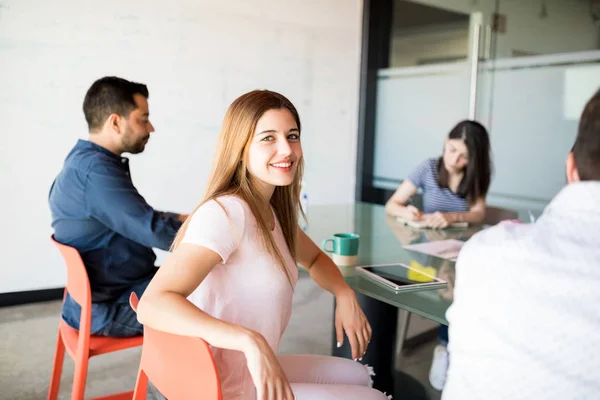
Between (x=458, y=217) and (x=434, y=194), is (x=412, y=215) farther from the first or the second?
(x=434, y=194)

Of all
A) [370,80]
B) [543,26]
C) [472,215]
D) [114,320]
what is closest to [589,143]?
[114,320]

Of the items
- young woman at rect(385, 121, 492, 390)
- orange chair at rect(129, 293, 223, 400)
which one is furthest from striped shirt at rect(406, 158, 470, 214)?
orange chair at rect(129, 293, 223, 400)

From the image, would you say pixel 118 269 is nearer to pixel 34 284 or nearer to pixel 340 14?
pixel 34 284

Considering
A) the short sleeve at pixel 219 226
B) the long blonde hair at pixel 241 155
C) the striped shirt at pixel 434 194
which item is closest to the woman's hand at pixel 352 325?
the long blonde hair at pixel 241 155

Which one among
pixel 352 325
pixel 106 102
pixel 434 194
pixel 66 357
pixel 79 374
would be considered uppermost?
pixel 106 102

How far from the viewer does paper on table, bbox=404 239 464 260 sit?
1.93 meters

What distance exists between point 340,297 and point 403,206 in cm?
140

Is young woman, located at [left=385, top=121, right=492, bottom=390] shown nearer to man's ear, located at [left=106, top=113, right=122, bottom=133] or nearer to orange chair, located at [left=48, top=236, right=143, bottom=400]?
man's ear, located at [left=106, top=113, right=122, bottom=133]

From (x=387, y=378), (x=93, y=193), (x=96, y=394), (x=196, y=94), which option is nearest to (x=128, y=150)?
(x=93, y=193)

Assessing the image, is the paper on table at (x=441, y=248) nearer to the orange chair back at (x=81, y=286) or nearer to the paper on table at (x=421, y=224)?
the paper on table at (x=421, y=224)

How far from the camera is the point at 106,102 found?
2.14 metres

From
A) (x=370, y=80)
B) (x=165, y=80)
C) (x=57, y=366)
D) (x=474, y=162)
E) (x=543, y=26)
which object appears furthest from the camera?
(x=370, y=80)

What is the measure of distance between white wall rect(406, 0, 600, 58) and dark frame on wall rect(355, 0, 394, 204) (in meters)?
0.89

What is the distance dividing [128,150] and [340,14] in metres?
2.87
